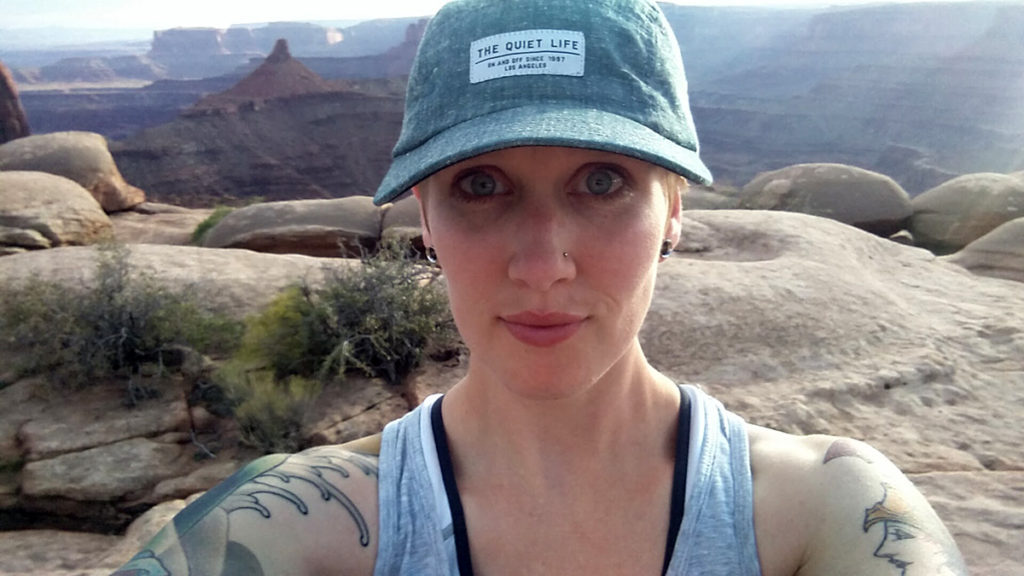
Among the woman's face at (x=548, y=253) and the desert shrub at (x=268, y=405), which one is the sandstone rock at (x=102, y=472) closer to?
the desert shrub at (x=268, y=405)

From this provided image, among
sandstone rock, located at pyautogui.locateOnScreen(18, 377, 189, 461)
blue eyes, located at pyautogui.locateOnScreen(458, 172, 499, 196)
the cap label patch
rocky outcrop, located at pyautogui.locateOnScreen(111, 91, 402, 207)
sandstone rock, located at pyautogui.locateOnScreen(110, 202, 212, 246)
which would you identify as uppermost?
the cap label patch

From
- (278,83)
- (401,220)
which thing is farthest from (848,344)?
(278,83)

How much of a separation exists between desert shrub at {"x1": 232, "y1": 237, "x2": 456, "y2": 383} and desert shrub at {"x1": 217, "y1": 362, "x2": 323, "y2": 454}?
20 cm

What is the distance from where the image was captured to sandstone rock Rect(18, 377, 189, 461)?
425cm

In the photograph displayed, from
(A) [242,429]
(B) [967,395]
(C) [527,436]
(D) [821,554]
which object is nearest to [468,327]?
(C) [527,436]

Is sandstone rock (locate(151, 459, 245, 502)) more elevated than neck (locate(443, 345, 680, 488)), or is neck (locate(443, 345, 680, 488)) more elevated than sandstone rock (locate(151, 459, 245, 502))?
neck (locate(443, 345, 680, 488))

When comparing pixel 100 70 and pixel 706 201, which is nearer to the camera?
pixel 706 201

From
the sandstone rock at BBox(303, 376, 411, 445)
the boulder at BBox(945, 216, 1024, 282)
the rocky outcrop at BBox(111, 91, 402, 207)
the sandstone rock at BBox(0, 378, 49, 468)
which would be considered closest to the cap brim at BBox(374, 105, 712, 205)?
the sandstone rock at BBox(303, 376, 411, 445)

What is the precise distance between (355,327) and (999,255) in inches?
238

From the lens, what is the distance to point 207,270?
625 cm

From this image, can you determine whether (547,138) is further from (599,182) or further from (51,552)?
(51,552)

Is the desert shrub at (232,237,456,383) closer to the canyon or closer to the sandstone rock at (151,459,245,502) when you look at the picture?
the sandstone rock at (151,459,245,502)

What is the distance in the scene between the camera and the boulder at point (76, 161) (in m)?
15.1

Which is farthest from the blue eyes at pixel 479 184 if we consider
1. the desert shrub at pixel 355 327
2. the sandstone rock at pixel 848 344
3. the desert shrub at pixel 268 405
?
the desert shrub at pixel 355 327
